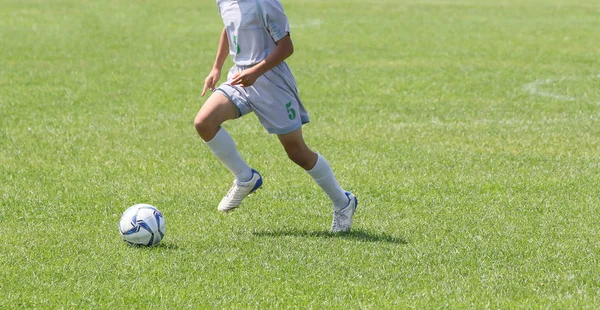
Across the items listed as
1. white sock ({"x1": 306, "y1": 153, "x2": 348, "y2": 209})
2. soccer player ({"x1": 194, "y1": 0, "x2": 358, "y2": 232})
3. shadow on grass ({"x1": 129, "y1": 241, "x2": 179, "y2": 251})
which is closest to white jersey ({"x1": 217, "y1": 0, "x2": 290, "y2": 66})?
soccer player ({"x1": 194, "y1": 0, "x2": 358, "y2": 232})

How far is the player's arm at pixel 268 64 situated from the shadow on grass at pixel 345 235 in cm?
107

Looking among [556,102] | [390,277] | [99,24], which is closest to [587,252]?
[390,277]

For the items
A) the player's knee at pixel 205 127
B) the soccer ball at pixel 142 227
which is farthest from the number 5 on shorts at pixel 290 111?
the soccer ball at pixel 142 227

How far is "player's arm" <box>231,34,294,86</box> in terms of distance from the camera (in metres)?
6.65

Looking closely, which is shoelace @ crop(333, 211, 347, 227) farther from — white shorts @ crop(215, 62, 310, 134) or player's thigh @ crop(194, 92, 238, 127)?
player's thigh @ crop(194, 92, 238, 127)

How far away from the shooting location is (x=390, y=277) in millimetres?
5816

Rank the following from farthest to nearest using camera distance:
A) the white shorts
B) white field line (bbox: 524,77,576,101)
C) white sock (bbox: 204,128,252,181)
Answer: white field line (bbox: 524,77,576,101), white sock (bbox: 204,128,252,181), the white shorts

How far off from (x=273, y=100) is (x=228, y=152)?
570 mm

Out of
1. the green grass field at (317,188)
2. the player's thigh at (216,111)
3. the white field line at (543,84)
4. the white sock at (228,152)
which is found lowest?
the white field line at (543,84)

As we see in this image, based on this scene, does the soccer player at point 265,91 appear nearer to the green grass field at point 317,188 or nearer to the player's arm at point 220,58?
the player's arm at point 220,58

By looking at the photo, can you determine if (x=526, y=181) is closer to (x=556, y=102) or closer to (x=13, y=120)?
(x=556, y=102)

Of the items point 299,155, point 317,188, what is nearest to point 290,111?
point 299,155

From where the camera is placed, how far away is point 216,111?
22.6 feet

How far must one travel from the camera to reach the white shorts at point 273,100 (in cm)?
681
